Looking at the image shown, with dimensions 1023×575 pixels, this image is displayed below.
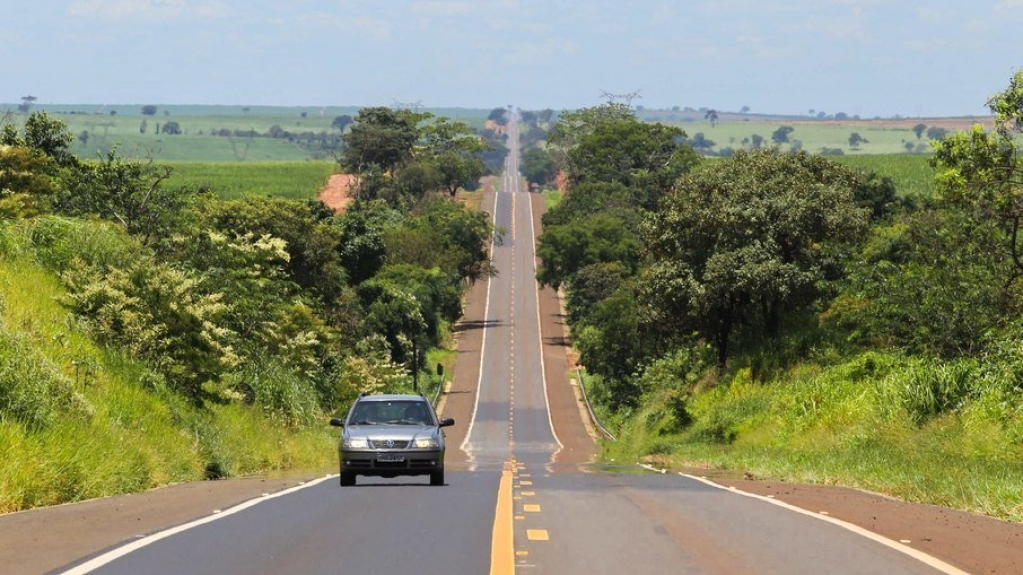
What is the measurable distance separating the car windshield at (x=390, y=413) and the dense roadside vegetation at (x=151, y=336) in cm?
340

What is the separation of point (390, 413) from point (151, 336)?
7260 millimetres

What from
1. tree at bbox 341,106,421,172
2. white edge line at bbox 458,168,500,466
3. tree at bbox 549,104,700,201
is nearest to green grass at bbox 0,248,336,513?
white edge line at bbox 458,168,500,466

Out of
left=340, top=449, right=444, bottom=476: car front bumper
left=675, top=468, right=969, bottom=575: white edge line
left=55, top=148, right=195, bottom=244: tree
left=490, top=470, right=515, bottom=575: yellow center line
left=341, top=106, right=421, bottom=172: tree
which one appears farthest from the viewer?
left=341, top=106, right=421, bottom=172: tree

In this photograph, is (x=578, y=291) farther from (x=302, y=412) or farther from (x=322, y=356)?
(x=302, y=412)

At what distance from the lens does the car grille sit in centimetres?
2364

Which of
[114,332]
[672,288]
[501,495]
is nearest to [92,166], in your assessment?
[672,288]

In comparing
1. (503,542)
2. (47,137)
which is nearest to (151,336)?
(503,542)

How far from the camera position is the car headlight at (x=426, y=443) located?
77.6 ft

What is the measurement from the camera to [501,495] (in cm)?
1923

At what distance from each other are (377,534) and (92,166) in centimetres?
5657

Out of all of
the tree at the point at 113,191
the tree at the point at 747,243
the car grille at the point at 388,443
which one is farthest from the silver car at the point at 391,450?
the tree at the point at 113,191

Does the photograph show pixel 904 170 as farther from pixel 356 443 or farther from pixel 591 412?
pixel 356 443

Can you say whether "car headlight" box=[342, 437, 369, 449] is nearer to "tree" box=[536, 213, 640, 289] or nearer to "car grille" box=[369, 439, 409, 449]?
"car grille" box=[369, 439, 409, 449]

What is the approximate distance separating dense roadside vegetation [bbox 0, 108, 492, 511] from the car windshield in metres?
3.40
